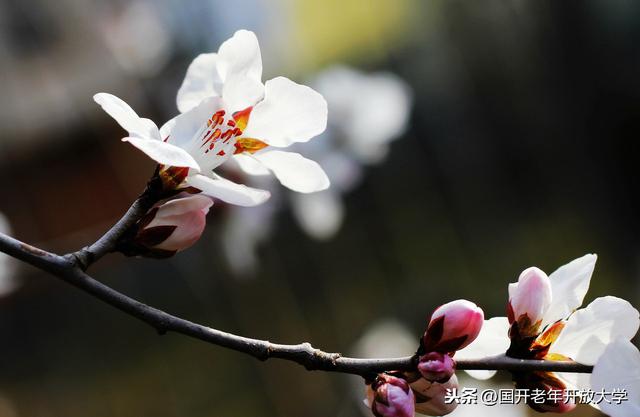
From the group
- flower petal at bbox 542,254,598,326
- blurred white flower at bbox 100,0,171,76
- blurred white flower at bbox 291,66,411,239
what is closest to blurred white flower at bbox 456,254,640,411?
flower petal at bbox 542,254,598,326

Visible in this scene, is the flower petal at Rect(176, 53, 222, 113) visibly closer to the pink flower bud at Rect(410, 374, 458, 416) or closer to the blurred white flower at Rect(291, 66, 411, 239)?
the pink flower bud at Rect(410, 374, 458, 416)

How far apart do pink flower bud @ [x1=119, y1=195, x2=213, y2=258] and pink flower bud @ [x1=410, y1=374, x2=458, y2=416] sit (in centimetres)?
15

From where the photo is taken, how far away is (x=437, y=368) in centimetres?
39

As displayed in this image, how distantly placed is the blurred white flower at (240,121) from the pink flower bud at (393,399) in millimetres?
117

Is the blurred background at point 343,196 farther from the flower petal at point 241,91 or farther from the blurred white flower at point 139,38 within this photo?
the flower petal at point 241,91

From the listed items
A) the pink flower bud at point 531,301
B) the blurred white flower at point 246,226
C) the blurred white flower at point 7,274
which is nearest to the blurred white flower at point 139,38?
the blurred white flower at point 246,226

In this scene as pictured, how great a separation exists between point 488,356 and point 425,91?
2.01 meters

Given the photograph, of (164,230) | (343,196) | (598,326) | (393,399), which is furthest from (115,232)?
(343,196)

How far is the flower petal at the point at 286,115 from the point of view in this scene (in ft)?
1.38

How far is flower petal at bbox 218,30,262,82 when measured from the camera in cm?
41

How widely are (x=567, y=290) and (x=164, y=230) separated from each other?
0.24 meters

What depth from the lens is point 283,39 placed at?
2326mm

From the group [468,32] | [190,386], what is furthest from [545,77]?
[190,386]

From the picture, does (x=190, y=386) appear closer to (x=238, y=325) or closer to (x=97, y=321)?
(x=238, y=325)
